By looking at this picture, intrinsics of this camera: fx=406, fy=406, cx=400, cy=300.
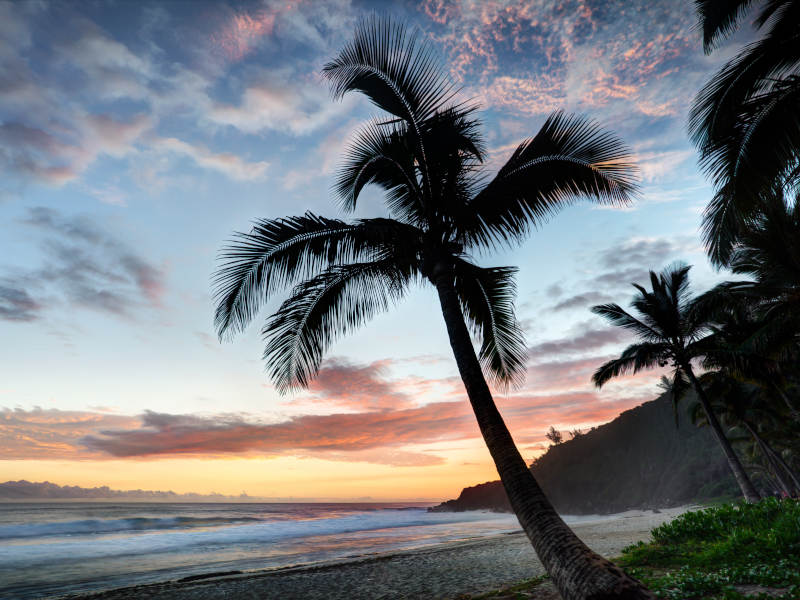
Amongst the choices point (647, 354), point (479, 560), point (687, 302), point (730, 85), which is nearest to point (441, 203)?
point (730, 85)

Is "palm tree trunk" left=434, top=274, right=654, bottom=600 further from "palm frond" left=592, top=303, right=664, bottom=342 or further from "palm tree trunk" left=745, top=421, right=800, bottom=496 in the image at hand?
"palm tree trunk" left=745, top=421, right=800, bottom=496

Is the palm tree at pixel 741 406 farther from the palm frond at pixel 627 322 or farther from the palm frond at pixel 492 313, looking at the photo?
the palm frond at pixel 492 313

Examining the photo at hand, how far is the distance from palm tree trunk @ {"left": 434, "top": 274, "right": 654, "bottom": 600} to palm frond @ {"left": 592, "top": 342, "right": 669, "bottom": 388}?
14891 millimetres

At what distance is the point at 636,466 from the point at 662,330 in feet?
173

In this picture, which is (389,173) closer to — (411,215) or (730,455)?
(411,215)

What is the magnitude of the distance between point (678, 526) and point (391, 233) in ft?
30.5

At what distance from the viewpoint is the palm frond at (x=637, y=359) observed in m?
17.2

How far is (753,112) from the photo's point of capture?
6.44 m

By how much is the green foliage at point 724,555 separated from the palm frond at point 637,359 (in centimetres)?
809

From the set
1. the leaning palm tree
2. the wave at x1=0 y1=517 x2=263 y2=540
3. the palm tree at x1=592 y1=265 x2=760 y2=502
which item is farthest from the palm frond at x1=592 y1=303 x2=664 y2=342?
the wave at x1=0 y1=517 x2=263 y2=540

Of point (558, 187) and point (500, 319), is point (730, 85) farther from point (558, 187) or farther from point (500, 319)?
point (500, 319)

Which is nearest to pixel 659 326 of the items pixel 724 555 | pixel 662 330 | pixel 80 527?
pixel 662 330

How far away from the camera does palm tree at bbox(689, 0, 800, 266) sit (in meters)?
6.11

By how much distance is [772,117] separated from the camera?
6152mm
